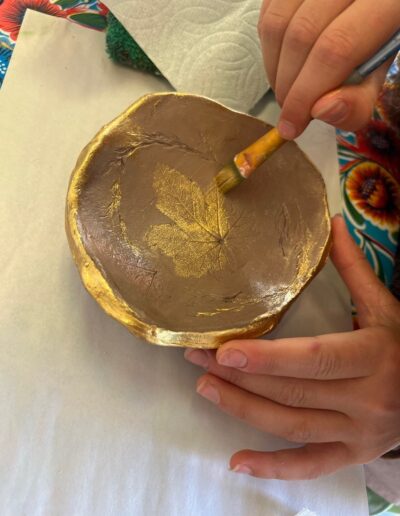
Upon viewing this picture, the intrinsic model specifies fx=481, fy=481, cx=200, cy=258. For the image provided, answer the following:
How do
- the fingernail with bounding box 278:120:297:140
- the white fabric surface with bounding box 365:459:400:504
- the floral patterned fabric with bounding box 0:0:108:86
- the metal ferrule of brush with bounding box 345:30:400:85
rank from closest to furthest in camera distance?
the metal ferrule of brush with bounding box 345:30:400:85 < the fingernail with bounding box 278:120:297:140 < the white fabric surface with bounding box 365:459:400:504 < the floral patterned fabric with bounding box 0:0:108:86

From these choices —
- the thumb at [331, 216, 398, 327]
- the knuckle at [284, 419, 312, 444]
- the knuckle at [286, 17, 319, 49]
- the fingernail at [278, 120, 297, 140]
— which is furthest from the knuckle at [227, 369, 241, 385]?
the knuckle at [286, 17, 319, 49]

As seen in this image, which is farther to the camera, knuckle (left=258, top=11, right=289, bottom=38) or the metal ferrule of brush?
knuckle (left=258, top=11, right=289, bottom=38)

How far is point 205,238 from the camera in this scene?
731 mm

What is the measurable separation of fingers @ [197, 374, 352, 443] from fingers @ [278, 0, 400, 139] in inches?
16.5

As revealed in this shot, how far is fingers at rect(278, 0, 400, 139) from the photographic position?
604 mm

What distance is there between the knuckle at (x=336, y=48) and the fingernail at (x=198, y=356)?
1.36 ft

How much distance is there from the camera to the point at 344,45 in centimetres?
60

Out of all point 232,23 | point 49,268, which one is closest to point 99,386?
point 49,268

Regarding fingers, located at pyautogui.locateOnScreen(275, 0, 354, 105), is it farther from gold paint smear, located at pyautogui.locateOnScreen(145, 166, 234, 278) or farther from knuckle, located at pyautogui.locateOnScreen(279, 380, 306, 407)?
knuckle, located at pyautogui.locateOnScreen(279, 380, 306, 407)

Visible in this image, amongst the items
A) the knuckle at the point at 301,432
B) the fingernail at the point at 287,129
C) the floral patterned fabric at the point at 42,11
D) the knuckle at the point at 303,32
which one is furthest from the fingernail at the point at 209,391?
the floral patterned fabric at the point at 42,11

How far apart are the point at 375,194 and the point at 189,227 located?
1.37 feet

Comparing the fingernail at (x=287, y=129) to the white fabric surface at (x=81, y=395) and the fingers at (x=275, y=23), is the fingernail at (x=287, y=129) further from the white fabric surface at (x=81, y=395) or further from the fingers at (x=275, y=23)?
the white fabric surface at (x=81, y=395)

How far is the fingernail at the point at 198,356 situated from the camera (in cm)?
68

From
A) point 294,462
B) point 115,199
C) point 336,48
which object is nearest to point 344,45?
point 336,48
